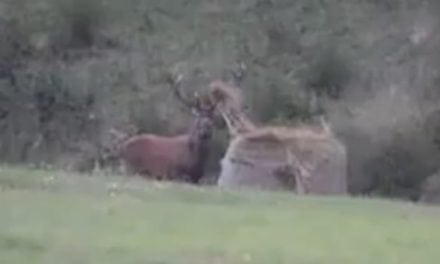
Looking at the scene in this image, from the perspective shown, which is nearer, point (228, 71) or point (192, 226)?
point (192, 226)

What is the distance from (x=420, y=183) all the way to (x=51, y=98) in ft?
18.1

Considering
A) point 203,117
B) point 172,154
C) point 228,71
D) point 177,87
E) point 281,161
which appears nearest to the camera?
point 281,161

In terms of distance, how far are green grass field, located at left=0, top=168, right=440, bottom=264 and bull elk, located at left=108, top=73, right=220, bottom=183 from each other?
3.52 m

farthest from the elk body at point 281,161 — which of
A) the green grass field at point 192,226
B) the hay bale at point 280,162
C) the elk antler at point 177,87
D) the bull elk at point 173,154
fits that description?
the green grass field at point 192,226

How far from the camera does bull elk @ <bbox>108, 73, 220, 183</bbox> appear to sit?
62.8 ft

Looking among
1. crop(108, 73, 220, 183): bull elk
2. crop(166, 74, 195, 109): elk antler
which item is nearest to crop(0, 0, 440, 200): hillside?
crop(166, 74, 195, 109): elk antler

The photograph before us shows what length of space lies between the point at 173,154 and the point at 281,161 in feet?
4.59

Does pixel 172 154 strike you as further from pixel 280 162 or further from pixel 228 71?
pixel 228 71

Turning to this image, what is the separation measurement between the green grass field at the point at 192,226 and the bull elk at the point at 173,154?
3524mm

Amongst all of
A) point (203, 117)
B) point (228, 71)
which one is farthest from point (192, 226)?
point (228, 71)

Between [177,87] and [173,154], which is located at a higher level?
[177,87]

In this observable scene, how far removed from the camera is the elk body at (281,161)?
60.1 ft

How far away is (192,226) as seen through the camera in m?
12.4

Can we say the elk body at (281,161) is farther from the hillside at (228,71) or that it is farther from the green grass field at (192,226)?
the green grass field at (192,226)
